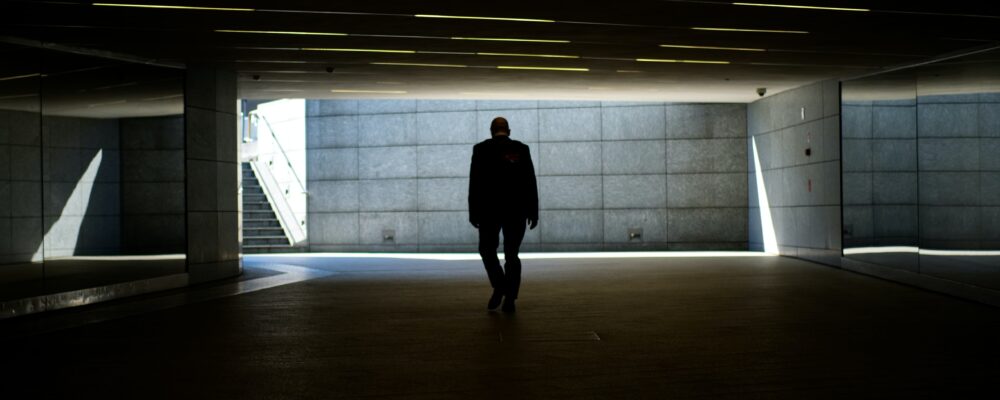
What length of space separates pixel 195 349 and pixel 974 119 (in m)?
8.31

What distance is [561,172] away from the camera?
2086cm

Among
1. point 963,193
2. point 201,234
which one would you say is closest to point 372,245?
point 201,234

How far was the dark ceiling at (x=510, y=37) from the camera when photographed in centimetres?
897

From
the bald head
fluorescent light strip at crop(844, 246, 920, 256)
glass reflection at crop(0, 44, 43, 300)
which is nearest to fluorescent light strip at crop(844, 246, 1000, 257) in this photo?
fluorescent light strip at crop(844, 246, 920, 256)

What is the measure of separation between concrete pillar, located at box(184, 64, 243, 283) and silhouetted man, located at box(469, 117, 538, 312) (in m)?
6.11

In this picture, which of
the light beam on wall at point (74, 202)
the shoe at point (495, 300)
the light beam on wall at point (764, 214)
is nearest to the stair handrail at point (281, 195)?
the light beam on wall at point (764, 214)

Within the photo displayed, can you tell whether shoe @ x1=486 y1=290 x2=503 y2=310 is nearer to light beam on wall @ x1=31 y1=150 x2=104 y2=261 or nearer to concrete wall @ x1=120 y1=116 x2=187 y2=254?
light beam on wall @ x1=31 y1=150 x2=104 y2=261

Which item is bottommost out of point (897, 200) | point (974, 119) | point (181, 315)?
point (181, 315)

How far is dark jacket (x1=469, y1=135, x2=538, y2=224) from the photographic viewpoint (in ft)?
27.5

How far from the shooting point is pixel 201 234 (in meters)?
13.3

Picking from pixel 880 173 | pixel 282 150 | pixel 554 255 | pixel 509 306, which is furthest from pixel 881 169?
pixel 282 150

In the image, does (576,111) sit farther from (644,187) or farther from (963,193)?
(963,193)

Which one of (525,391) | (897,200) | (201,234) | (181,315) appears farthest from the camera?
(201,234)

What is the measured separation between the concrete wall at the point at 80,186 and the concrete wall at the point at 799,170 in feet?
36.2
